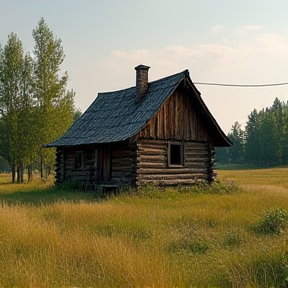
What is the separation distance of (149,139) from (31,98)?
16627mm

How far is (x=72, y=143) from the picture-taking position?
23219 mm

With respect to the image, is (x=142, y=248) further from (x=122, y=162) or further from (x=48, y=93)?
(x=48, y=93)

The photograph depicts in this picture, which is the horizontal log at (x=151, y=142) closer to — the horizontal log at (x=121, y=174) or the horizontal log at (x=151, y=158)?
the horizontal log at (x=151, y=158)

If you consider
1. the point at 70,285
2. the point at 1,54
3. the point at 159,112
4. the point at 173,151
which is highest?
the point at 1,54

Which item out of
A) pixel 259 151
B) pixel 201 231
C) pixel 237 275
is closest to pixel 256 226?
pixel 201 231

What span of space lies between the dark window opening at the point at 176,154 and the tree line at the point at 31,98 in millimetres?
13909

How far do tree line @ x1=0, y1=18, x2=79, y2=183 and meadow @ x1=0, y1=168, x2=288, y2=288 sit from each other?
66.4 feet

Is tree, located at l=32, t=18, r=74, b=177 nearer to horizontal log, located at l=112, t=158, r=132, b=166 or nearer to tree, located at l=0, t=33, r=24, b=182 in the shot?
tree, located at l=0, t=33, r=24, b=182

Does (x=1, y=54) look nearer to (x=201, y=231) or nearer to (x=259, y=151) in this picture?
(x=201, y=231)

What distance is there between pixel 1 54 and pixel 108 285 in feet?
102

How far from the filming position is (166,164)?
21.5 meters

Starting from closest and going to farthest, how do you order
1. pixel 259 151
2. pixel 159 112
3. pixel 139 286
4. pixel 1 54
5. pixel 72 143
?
pixel 139 286
pixel 159 112
pixel 72 143
pixel 1 54
pixel 259 151

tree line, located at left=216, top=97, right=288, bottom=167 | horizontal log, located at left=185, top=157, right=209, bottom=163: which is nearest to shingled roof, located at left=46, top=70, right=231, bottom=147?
horizontal log, located at left=185, top=157, right=209, bottom=163

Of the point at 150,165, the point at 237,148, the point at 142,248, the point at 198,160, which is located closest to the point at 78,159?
the point at 150,165
